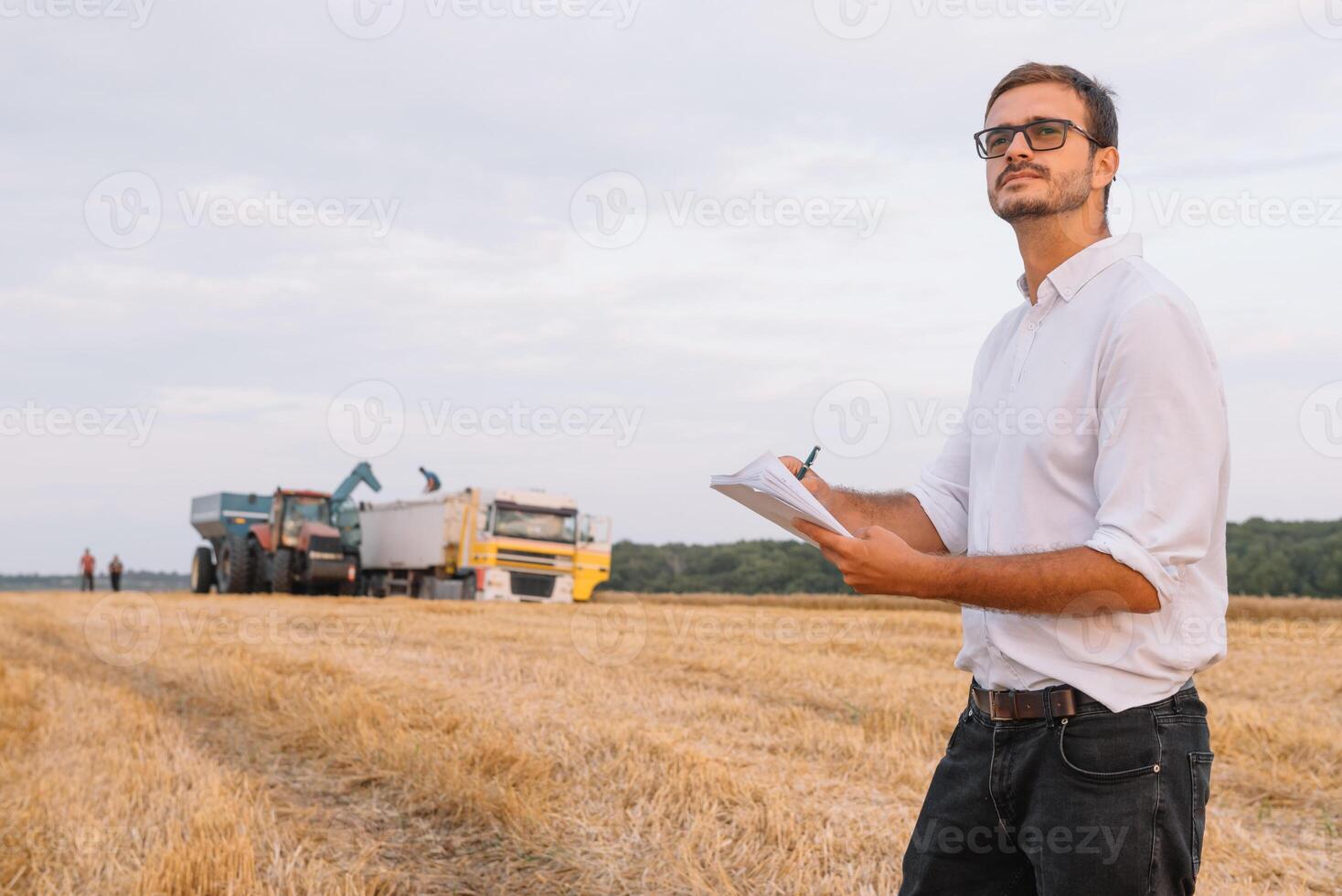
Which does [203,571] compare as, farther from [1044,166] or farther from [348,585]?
[1044,166]

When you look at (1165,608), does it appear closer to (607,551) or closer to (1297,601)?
(1297,601)

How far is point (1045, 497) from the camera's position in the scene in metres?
2.28

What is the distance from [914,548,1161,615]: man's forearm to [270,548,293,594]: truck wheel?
30.9 metres

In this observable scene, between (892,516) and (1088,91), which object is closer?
(1088,91)

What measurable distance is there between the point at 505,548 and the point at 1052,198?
94.3 ft

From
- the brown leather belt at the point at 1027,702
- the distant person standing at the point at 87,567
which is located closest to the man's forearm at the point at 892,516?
the brown leather belt at the point at 1027,702

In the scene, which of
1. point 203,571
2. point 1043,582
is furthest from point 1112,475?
point 203,571

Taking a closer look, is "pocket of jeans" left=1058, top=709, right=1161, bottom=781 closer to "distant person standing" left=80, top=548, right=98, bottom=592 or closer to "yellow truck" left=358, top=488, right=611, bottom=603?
"yellow truck" left=358, top=488, right=611, bottom=603

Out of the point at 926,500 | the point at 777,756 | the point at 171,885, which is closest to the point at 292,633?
the point at 777,756

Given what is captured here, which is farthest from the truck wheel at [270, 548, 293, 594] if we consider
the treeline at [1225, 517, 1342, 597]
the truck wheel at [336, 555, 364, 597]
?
the treeline at [1225, 517, 1342, 597]

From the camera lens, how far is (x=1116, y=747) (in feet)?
7.03

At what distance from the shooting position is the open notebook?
2.33m

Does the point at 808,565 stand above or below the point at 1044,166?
below

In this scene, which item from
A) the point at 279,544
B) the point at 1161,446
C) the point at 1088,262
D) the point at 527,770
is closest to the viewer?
the point at 1161,446
